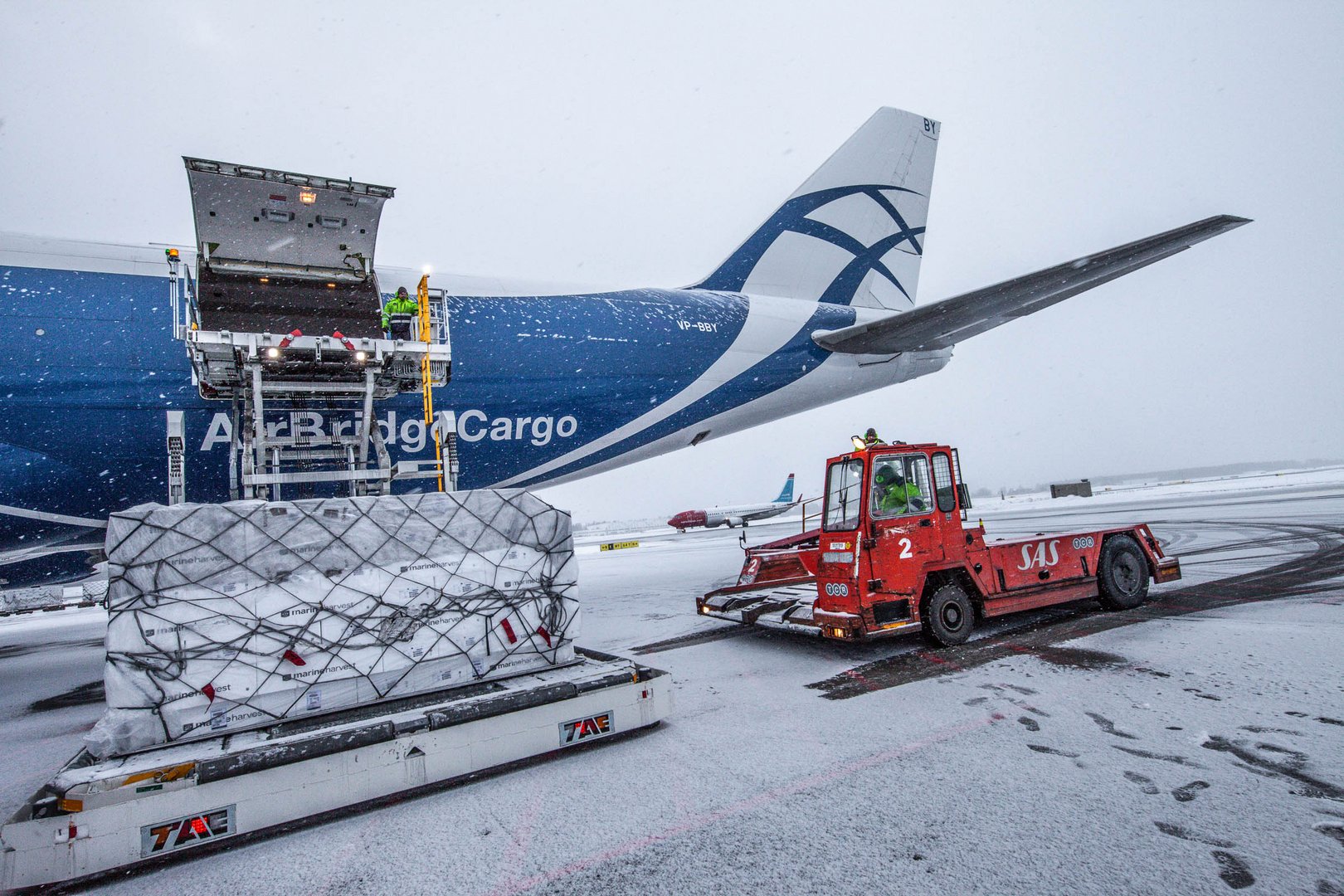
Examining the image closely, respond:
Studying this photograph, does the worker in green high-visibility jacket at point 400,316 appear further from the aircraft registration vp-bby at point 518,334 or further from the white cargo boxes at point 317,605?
the white cargo boxes at point 317,605

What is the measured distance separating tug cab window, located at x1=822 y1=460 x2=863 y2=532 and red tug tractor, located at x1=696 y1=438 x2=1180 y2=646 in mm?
14

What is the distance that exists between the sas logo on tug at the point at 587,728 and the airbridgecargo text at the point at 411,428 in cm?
421

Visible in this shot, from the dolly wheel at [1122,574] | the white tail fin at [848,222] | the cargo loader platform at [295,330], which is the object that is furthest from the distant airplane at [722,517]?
the cargo loader platform at [295,330]

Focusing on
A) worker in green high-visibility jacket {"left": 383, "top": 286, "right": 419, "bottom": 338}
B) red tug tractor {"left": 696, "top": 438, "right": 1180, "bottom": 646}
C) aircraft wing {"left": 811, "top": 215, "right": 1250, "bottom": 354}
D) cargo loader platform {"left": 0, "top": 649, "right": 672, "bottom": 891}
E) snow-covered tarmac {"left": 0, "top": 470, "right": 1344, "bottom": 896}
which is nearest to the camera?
snow-covered tarmac {"left": 0, "top": 470, "right": 1344, "bottom": 896}

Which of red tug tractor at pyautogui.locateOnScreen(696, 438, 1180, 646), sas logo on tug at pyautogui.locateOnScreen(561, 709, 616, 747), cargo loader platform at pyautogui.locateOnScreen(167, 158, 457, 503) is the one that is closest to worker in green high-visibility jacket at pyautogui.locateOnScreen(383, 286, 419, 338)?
cargo loader platform at pyautogui.locateOnScreen(167, 158, 457, 503)

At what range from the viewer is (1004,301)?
929 centimetres

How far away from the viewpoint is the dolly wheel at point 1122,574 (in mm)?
8609

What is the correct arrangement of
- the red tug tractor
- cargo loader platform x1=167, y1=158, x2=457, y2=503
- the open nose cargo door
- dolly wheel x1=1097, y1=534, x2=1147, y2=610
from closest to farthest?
cargo loader platform x1=167, y1=158, x2=457, y2=503 → the open nose cargo door → the red tug tractor → dolly wheel x1=1097, y1=534, x2=1147, y2=610

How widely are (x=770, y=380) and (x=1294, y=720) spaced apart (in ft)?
25.9

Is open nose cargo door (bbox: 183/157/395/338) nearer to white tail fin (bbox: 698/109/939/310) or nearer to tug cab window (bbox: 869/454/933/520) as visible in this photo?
tug cab window (bbox: 869/454/933/520)

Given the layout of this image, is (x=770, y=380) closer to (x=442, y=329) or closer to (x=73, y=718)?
(x=442, y=329)

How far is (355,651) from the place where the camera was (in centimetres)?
435

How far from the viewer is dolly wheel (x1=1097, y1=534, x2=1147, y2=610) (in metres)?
8.61

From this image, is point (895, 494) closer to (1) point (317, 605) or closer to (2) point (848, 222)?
(1) point (317, 605)
